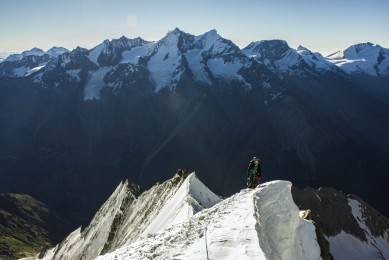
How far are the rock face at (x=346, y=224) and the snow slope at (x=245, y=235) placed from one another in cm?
7754

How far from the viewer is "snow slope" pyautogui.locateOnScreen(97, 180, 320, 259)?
71.4ft

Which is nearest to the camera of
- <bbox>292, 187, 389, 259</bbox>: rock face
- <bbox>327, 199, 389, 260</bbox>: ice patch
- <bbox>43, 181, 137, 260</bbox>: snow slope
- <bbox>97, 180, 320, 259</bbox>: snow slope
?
<bbox>97, 180, 320, 259</bbox>: snow slope

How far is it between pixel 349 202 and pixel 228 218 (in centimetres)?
10476

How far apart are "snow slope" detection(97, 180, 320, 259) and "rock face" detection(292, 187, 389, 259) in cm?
7754

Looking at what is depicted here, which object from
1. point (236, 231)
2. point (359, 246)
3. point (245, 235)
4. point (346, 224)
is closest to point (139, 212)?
point (236, 231)

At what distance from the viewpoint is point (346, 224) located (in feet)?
366

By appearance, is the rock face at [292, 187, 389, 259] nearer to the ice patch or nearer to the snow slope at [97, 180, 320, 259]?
the ice patch

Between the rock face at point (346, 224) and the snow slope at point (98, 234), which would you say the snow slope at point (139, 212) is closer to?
the snow slope at point (98, 234)

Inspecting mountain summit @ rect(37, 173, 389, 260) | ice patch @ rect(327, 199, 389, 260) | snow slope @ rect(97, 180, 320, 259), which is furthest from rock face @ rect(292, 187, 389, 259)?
snow slope @ rect(97, 180, 320, 259)

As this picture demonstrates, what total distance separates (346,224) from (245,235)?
99552 mm

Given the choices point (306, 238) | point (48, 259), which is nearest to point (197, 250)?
point (306, 238)

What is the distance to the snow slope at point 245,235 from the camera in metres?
21.8

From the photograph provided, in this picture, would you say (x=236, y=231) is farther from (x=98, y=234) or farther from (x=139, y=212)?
(x=98, y=234)

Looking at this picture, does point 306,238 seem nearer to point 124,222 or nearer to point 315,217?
point 124,222
